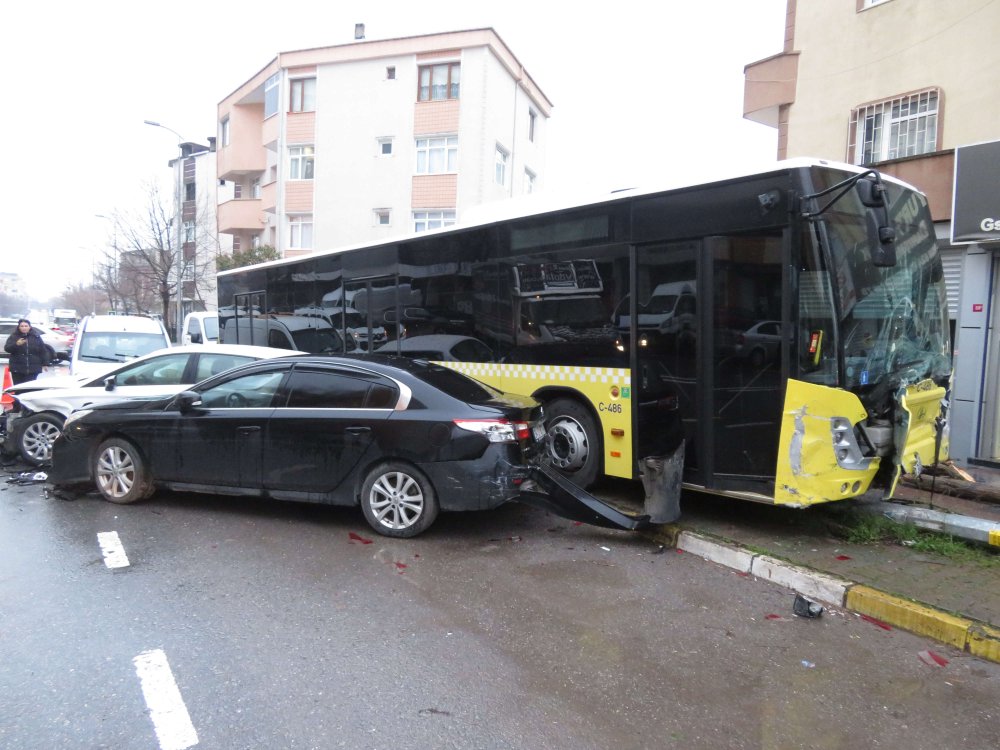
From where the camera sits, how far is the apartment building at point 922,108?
957cm

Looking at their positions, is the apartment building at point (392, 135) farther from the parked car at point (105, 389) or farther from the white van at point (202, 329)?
the parked car at point (105, 389)

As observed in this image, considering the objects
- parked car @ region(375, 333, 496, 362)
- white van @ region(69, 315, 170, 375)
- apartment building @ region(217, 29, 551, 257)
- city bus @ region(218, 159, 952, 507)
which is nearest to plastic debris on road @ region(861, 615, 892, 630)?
city bus @ region(218, 159, 952, 507)

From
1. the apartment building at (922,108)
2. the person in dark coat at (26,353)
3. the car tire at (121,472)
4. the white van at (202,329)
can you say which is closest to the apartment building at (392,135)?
the white van at (202,329)

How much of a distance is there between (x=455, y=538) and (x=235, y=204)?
32468 millimetres

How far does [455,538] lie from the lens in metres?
6.07

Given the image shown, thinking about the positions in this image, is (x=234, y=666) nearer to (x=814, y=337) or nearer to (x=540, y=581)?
(x=540, y=581)

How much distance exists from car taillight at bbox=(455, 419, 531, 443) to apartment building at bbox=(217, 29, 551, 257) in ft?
72.6

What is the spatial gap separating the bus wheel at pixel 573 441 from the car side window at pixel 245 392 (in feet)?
8.71

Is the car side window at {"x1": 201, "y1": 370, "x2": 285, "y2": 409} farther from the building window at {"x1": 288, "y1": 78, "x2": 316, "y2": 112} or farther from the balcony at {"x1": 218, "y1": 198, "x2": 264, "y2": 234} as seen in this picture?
the balcony at {"x1": 218, "y1": 198, "x2": 264, "y2": 234}

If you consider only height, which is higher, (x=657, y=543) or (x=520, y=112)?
(x=520, y=112)

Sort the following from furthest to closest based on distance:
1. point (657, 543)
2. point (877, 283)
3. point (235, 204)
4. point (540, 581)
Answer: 1. point (235, 204)
2. point (657, 543)
3. point (877, 283)
4. point (540, 581)

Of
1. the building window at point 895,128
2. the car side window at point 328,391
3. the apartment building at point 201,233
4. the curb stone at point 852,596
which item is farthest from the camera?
the apartment building at point 201,233

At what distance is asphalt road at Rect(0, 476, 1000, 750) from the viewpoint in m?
3.26

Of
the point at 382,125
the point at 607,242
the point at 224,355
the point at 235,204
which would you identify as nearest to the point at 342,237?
Answer: the point at 382,125
